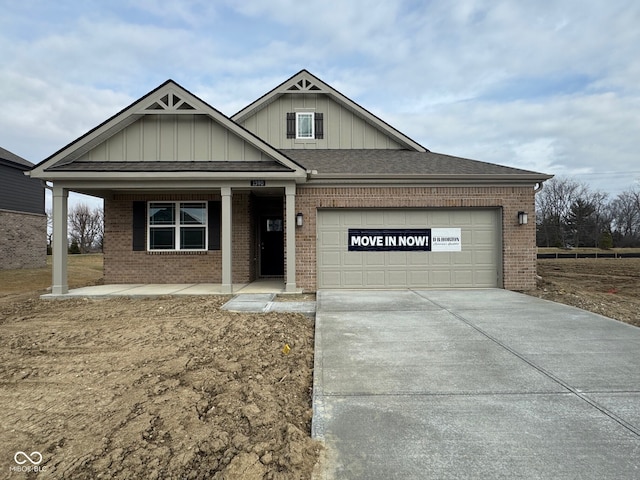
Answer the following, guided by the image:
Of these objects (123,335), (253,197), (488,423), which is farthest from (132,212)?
(488,423)

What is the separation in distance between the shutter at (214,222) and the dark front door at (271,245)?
1645 mm

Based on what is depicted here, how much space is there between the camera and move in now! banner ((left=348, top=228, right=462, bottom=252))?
10.0m

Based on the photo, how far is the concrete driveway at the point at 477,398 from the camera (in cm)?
249

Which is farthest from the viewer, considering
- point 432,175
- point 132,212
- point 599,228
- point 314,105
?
point 599,228

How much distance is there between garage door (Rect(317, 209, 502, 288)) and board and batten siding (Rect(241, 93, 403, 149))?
400 cm

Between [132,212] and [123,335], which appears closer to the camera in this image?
[123,335]

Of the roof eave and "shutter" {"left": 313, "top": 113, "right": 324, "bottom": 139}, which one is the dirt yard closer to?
the roof eave

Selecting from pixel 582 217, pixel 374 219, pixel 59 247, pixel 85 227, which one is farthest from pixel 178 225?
pixel 582 217

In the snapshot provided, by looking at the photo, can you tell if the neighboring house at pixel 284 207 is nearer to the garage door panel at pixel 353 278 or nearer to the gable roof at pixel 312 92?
the garage door panel at pixel 353 278

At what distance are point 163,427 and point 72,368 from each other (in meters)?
2.21

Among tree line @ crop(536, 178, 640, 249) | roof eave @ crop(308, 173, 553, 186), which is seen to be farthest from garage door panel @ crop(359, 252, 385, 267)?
tree line @ crop(536, 178, 640, 249)

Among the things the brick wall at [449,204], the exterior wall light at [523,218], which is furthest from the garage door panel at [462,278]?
the exterior wall light at [523,218]

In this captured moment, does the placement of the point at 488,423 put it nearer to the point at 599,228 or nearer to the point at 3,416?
the point at 3,416

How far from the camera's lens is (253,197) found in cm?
1151
